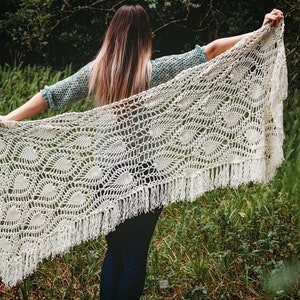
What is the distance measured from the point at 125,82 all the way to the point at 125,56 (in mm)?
107

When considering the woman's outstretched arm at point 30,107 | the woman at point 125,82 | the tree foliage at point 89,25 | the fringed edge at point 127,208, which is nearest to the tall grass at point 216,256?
the fringed edge at point 127,208

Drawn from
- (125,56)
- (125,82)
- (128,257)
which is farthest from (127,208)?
(125,56)

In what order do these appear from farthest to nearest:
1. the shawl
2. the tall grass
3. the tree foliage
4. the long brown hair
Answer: the tree foliage, the tall grass, the shawl, the long brown hair

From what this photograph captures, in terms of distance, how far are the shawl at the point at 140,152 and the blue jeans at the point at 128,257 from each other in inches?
1.9

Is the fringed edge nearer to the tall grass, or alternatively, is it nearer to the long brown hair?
the long brown hair

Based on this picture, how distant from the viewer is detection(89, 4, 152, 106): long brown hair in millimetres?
2441

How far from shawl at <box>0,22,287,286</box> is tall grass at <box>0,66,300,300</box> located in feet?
2.34

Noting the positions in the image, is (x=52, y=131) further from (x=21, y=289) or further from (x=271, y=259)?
(x=271, y=259)

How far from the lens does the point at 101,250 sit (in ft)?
12.2

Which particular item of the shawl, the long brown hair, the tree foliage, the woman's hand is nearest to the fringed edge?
the shawl

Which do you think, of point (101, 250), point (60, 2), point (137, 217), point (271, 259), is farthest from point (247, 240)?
point (60, 2)

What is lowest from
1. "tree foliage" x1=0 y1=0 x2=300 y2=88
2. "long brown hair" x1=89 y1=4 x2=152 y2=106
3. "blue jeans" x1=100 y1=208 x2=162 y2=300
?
"blue jeans" x1=100 y1=208 x2=162 y2=300

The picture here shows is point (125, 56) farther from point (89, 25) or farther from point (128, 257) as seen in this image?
point (89, 25)

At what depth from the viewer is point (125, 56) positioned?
244 centimetres
